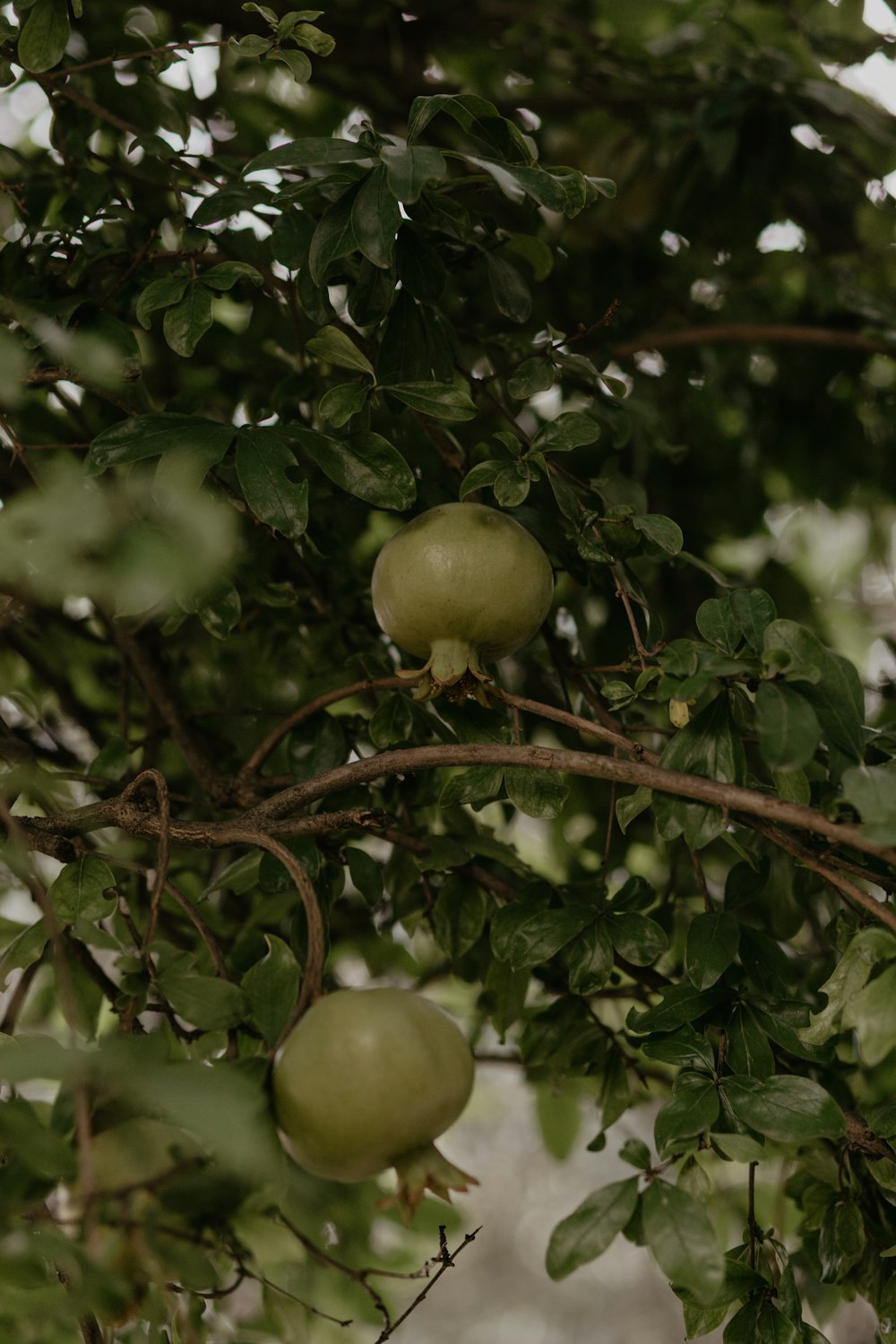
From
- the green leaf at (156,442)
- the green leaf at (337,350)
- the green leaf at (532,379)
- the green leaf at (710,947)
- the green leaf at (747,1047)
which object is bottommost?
the green leaf at (747,1047)

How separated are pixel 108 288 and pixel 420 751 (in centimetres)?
47

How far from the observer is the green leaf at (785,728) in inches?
20.7

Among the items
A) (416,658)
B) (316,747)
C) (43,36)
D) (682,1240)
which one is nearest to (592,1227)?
(682,1240)

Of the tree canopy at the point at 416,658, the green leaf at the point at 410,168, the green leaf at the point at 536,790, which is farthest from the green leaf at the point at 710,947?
the green leaf at the point at 410,168

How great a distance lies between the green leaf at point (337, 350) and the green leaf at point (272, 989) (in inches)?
13.7

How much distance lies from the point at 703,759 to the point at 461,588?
173 mm

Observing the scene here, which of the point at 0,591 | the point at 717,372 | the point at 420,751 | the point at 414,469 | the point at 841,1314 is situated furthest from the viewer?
the point at 841,1314

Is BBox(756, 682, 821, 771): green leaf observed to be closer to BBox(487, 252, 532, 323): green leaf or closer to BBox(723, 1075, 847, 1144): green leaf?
BBox(723, 1075, 847, 1144): green leaf

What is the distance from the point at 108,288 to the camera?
2.77 feet

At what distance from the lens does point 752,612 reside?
60 cm

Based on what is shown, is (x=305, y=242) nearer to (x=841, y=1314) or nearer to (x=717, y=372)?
(x=717, y=372)

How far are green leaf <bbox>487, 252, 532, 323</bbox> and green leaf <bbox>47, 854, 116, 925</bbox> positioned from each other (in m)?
0.46

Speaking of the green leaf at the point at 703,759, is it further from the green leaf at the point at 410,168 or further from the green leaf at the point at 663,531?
the green leaf at the point at 410,168

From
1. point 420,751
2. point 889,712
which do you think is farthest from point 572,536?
point 889,712
